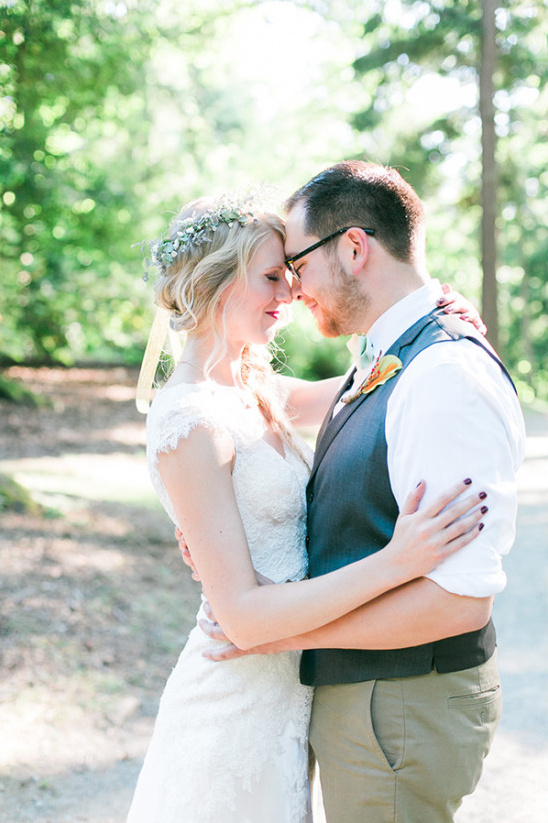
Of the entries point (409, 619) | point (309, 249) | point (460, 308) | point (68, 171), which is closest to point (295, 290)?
point (309, 249)

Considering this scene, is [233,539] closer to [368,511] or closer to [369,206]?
[368,511]

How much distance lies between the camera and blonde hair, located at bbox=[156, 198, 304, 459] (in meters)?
2.61

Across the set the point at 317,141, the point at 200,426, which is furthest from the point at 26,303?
the point at 200,426

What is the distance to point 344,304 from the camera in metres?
2.50

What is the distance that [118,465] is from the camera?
11453 mm

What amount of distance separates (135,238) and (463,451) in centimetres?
1648

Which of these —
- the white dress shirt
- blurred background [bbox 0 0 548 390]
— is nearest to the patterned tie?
the white dress shirt

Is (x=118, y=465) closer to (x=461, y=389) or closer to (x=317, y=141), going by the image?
(x=461, y=389)

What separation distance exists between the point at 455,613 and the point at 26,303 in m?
18.3

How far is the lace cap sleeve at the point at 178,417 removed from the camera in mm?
2336

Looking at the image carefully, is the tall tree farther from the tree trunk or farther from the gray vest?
the gray vest

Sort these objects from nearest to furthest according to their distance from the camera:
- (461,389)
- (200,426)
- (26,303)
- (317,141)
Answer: (461,389), (200,426), (26,303), (317,141)

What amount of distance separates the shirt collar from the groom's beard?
84 millimetres

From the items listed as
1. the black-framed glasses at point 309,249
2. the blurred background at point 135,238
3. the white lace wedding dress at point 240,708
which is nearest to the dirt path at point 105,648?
the blurred background at point 135,238
